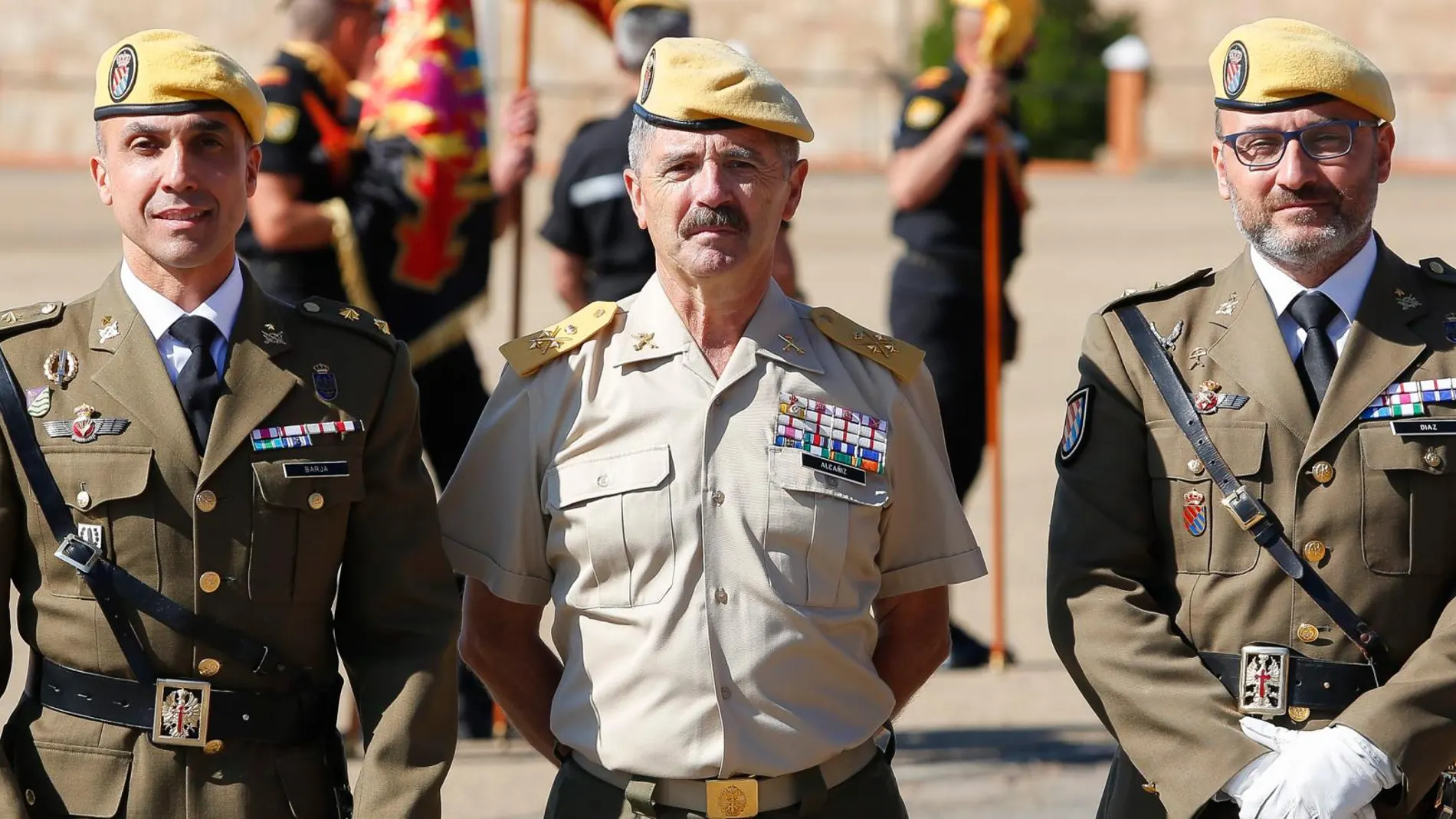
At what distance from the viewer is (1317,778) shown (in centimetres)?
333

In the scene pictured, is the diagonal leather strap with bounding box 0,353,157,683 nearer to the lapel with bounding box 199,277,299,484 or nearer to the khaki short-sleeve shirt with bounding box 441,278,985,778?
the lapel with bounding box 199,277,299,484

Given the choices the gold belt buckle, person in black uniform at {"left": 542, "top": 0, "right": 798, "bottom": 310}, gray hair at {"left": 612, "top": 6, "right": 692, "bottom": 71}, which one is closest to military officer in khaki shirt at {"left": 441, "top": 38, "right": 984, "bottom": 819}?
the gold belt buckle

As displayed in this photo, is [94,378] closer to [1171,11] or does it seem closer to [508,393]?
[508,393]

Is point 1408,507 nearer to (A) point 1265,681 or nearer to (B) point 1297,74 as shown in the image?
(A) point 1265,681

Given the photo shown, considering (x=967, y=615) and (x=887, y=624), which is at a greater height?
(x=887, y=624)

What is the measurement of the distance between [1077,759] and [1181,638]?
302 cm

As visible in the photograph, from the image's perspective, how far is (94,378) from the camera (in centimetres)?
342

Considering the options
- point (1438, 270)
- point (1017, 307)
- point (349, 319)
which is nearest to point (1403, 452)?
point (1438, 270)

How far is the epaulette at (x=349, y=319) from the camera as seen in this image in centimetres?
362

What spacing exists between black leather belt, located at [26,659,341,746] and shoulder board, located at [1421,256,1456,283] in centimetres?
211

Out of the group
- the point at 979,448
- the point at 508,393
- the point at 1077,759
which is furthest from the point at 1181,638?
the point at 979,448

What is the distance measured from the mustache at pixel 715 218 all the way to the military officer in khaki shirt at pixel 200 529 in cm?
58

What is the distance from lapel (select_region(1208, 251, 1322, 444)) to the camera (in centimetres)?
357

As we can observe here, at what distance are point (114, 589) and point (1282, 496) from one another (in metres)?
1.94
